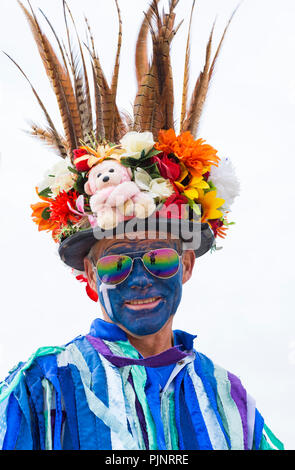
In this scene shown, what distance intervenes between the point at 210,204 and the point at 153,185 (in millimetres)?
467

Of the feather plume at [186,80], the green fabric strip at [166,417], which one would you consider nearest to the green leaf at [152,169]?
the feather plume at [186,80]

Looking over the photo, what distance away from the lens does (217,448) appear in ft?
11.5

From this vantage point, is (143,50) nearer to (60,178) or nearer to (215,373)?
(60,178)

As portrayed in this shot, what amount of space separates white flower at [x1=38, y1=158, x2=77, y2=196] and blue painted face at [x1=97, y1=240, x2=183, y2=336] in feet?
1.78

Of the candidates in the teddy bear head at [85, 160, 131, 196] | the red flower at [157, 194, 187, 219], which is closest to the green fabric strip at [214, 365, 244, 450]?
the red flower at [157, 194, 187, 219]

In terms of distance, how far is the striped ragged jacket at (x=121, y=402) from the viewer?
3.21m

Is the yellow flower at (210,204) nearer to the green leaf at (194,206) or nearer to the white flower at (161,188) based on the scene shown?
the green leaf at (194,206)

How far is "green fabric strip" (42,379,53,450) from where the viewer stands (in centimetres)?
317

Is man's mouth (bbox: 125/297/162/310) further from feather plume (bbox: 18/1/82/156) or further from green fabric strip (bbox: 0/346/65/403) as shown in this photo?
feather plume (bbox: 18/1/82/156)

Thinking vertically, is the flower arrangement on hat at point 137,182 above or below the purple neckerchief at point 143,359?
above

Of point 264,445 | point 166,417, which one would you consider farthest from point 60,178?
point 264,445

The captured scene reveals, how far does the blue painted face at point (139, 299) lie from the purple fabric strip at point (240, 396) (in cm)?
65

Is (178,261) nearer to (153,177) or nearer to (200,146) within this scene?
(153,177)

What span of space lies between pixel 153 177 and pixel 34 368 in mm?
1350
